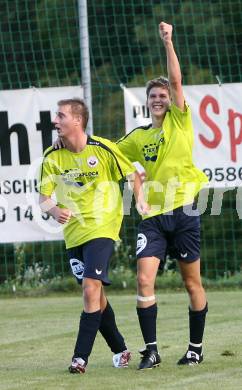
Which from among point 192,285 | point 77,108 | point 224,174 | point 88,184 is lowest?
point 192,285

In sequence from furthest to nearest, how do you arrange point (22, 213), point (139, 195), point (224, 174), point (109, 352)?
point (22, 213) → point (224, 174) → point (109, 352) → point (139, 195)

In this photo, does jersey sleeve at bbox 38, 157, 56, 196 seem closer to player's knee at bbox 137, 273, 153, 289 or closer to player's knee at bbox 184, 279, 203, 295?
player's knee at bbox 137, 273, 153, 289

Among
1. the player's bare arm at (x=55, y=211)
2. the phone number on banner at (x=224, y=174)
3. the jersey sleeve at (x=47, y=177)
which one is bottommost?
the phone number on banner at (x=224, y=174)

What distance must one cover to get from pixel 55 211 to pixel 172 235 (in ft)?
2.60

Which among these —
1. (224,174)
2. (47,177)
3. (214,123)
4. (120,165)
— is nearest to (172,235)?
(120,165)

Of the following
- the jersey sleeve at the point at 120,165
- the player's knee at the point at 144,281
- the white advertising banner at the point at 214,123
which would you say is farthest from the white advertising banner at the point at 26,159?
the player's knee at the point at 144,281

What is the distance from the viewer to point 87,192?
809cm

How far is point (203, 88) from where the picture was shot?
530 inches

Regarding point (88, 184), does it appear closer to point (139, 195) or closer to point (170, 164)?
point (139, 195)

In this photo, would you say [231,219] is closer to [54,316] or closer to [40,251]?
[40,251]

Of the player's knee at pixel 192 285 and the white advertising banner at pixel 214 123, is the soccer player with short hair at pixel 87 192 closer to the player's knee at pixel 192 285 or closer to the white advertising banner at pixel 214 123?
the player's knee at pixel 192 285

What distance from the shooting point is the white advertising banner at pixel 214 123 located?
43.9ft

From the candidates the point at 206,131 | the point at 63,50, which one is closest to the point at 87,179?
the point at 206,131

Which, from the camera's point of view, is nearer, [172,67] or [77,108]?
[172,67]
